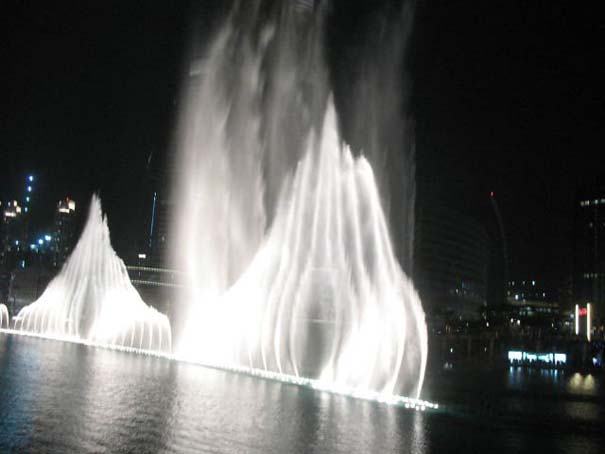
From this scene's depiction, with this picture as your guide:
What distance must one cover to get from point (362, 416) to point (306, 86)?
25070 millimetres

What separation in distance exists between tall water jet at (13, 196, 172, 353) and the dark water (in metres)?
21.7

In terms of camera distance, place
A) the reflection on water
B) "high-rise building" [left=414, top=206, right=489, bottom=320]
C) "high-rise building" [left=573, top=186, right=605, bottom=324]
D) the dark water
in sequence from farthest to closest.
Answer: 1. "high-rise building" [left=573, top=186, right=605, bottom=324]
2. "high-rise building" [left=414, top=206, right=489, bottom=320]
3. the reflection on water
4. the dark water

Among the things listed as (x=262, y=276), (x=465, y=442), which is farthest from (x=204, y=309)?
(x=465, y=442)

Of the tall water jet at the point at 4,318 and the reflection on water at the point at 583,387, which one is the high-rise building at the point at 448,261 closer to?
the reflection on water at the point at 583,387

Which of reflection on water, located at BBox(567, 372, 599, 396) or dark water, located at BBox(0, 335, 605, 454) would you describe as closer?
dark water, located at BBox(0, 335, 605, 454)

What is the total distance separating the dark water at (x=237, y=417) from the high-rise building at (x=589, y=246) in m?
129

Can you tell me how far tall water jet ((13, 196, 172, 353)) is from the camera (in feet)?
174

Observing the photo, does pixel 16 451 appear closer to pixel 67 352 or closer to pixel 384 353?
pixel 384 353

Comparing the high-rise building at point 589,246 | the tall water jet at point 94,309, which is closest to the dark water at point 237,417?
the tall water jet at point 94,309

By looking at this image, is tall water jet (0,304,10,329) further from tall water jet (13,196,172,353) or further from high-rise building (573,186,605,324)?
high-rise building (573,186,605,324)

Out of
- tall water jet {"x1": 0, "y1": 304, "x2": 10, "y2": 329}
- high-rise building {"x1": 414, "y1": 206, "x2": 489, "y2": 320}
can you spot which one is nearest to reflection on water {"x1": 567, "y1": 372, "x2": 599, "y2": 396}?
tall water jet {"x1": 0, "y1": 304, "x2": 10, "y2": 329}

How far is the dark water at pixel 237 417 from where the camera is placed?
15.7 metres

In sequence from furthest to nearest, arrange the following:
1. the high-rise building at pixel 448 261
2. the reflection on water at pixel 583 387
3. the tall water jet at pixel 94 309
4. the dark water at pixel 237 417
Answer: the high-rise building at pixel 448 261 → the tall water jet at pixel 94 309 → the reflection on water at pixel 583 387 → the dark water at pixel 237 417

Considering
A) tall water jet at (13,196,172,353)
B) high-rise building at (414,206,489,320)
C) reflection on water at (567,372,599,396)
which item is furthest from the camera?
high-rise building at (414,206,489,320)
